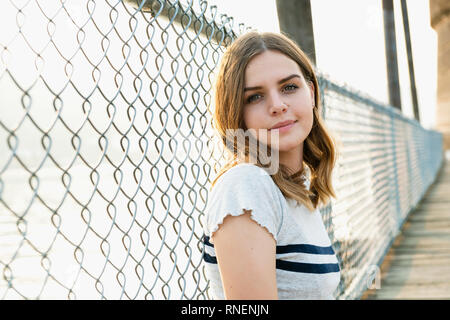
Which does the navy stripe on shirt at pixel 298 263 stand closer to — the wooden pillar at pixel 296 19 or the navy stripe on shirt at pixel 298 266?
the navy stripe on shirt at pixel 298 266

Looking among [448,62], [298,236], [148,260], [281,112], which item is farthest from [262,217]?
[448,62]

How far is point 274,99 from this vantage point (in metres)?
1.66

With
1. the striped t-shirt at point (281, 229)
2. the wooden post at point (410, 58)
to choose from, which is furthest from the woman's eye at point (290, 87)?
the wooden post at point (410, 58)

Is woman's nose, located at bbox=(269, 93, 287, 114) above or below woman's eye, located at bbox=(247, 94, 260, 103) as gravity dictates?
below

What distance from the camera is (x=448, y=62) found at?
39781 millimetres

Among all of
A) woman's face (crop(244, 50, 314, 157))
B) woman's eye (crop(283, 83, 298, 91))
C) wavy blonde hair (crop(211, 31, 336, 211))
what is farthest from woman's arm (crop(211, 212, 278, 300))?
woman's eye (crop(283, 83, 298, 91))

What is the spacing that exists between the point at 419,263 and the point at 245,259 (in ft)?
15.3

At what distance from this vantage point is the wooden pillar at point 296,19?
298 cm

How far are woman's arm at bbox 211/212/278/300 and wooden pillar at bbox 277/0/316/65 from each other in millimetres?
1983

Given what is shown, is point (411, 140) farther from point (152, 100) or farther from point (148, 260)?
point (152, 100)

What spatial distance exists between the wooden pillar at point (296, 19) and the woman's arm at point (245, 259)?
6.51ft

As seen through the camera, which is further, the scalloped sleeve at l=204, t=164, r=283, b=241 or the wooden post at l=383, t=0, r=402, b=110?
the wooden post at l=383, t=0, r=402, b=110

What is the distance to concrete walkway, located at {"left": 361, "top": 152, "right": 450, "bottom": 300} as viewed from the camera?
4355 millimetres

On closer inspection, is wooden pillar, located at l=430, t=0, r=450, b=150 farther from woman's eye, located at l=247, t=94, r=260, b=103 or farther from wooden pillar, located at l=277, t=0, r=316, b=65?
woman's eye, located at l=247, t=94, r=260, b=103
